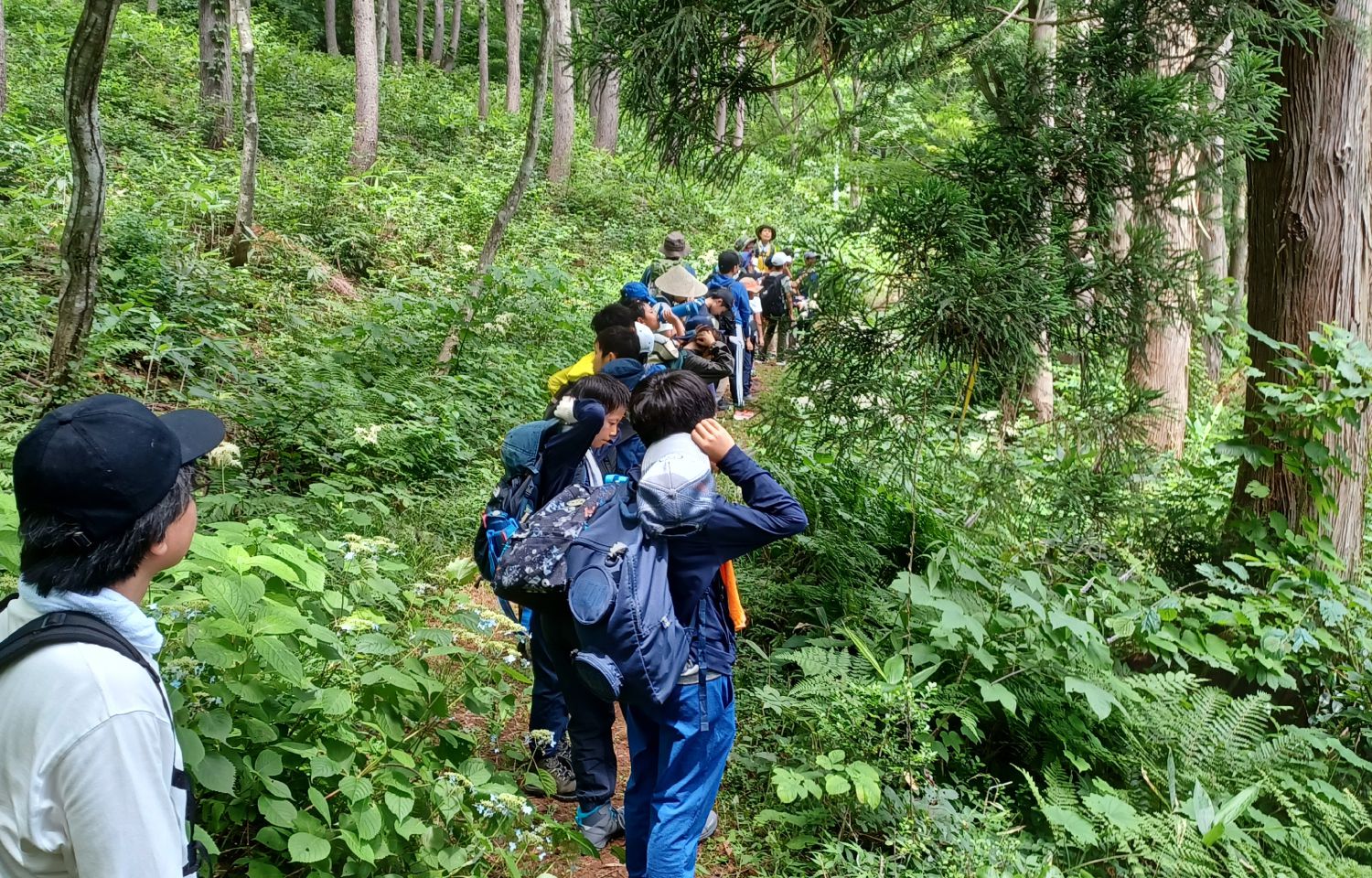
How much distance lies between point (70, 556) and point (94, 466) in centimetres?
17

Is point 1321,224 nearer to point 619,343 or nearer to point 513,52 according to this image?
point 619,343

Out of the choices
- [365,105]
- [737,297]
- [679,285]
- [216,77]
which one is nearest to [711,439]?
[679,285]

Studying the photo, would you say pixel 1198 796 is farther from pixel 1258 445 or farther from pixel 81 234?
pixel 81 234

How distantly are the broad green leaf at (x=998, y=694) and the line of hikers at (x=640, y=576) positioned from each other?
1.36 metres

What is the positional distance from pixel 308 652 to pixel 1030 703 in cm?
329

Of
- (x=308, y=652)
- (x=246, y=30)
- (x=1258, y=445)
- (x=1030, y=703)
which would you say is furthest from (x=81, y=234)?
(x=1258, y=445)

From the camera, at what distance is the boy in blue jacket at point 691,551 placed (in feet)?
10.5

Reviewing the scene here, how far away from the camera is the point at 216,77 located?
1647 centimetres

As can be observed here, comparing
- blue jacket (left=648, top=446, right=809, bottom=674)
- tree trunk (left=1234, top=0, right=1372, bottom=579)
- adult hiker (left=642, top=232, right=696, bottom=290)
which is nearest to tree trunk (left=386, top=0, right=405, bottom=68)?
adult hiker (left=642, top=232, right=696, bottom=290)

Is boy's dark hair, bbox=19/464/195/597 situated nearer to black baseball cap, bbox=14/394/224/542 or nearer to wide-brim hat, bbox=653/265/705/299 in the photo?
black baseball cap, bbox=14/394/224/542

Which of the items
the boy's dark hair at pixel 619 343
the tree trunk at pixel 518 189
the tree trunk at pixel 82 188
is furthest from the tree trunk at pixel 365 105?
the boy's dark hair at pixel 619 343

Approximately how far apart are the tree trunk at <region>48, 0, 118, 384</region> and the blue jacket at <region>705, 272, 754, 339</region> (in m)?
6.02

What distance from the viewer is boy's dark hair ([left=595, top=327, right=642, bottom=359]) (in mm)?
5207

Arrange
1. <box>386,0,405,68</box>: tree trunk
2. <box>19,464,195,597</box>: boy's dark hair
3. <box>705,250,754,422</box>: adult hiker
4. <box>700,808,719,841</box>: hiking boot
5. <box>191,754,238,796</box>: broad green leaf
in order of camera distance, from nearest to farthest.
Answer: <box>19,464,195,597</box>: boy's dark hair
<box>191,754,238,796</box>: broad green leaf
<box>700,808,719,841</box>: hiking boot
<box>705,250,754,422</box>: adult hiker
<box>386,0,405,68</box>: tree trunk
